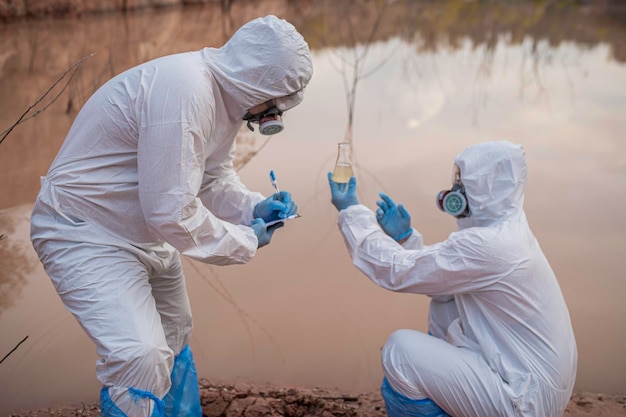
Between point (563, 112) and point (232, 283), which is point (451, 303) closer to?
point (232, 283)

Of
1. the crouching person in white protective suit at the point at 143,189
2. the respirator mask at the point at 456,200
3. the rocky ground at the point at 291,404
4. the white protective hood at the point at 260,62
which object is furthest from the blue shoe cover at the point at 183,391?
the respirator mask at the point at 456,200

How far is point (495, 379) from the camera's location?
6.92 ft

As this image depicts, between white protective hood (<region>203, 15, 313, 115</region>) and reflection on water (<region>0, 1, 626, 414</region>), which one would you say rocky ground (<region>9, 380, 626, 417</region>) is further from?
white protective hood (<region>203, 15, 313, 115</region>)

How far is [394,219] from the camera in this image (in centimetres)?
260

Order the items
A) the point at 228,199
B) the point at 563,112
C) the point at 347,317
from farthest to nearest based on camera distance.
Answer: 1. the point at 563,112
2. the point at 347,317
3. the point at 228,199

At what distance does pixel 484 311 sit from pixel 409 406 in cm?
44

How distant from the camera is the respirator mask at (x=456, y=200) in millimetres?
2320

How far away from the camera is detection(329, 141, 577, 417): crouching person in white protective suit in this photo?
2.10m

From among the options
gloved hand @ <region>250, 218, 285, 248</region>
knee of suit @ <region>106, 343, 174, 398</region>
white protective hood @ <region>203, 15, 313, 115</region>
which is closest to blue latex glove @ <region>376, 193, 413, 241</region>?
gloved hand @ <region>250, 218, 285, 248</region>

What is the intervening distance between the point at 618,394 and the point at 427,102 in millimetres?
5191

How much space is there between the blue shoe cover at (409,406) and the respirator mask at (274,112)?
1.07 metres

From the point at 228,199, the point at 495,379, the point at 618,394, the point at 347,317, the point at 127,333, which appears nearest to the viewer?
the point at 127,333

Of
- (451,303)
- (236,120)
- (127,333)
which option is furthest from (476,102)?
(127,333)

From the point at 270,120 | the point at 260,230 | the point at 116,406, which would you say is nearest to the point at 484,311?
the point at 260,230
